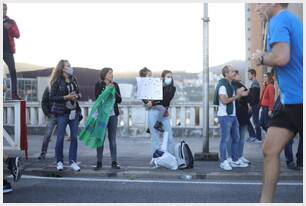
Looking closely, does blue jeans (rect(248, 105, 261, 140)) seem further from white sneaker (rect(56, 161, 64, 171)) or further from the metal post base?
white sneaker (rect(56, 161, 64, 171))

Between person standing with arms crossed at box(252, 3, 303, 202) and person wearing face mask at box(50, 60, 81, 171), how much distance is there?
4.38 meters

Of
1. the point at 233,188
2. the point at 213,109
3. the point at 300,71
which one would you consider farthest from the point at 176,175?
the point at 213,109

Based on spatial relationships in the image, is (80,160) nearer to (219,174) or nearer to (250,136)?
(219,174)

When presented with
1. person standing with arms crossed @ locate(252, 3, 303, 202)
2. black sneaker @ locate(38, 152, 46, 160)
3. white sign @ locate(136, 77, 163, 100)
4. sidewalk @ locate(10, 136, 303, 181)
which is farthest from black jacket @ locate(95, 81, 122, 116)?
person standing with arms crossed @ locate(252, 3, 303, 202)

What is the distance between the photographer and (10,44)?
10.6 metres

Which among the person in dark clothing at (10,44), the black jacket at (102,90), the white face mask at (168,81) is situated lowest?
the black jacket at (102,90)

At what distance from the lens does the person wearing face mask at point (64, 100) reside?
27.4 ft

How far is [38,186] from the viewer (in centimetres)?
732

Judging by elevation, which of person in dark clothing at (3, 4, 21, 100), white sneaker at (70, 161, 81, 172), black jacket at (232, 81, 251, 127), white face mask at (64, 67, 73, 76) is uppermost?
person in dark clothing at (3, 4, 21, 100)

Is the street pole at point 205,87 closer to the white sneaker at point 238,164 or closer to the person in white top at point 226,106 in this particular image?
the white sneaker at point 238,164

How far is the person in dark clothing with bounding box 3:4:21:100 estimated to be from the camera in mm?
10281

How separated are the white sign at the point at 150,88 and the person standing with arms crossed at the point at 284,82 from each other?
4.61m

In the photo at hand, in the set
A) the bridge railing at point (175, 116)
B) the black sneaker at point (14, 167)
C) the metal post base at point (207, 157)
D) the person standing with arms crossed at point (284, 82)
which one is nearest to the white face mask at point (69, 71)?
the black sneaker at point (14, 167)

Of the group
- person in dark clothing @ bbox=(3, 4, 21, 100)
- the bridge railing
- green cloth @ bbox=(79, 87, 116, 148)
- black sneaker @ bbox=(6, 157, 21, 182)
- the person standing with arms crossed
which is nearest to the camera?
the person standing with arms crossed
